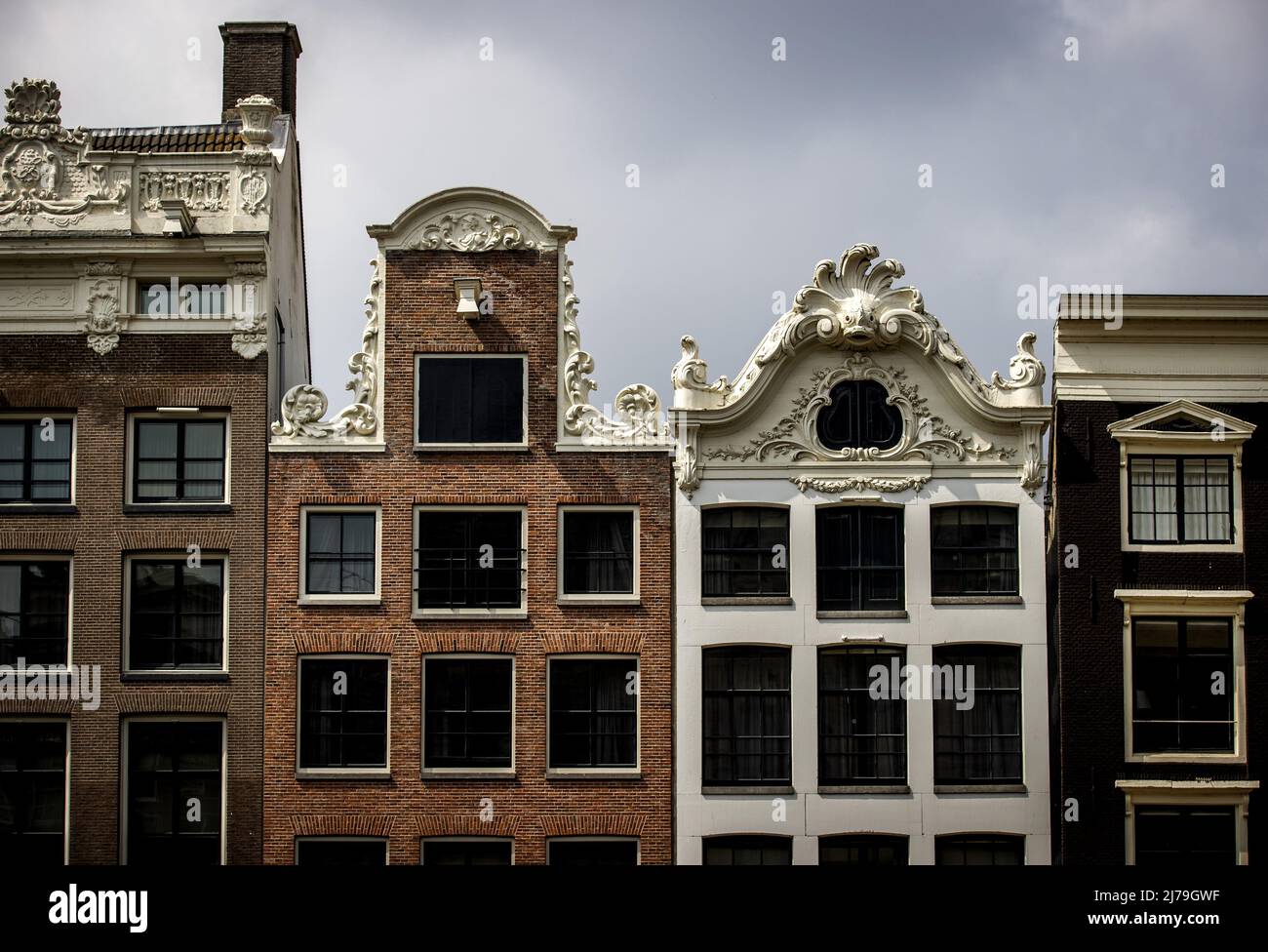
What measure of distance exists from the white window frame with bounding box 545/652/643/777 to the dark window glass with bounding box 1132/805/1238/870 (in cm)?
962

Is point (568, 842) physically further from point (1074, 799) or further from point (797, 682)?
point (1074, 799)

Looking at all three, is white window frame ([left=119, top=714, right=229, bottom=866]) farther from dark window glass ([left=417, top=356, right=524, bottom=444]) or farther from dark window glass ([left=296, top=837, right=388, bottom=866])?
dark window glass ([left=417, top=356, right=524, bottom=444])

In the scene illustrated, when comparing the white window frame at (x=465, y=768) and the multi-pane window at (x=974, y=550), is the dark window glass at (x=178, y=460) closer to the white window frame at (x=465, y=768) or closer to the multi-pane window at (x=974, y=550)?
the white window frame at (x=465, y=768)

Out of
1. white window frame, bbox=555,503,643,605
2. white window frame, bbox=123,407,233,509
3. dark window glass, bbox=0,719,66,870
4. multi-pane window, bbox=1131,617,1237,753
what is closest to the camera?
dark window glass, bbox=0,719,66,870

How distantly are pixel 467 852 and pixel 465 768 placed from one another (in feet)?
5.28

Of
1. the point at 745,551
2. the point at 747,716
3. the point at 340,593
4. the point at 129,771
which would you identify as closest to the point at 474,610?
the point at 340,593

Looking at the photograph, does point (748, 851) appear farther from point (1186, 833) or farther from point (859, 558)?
point (1186, 833)

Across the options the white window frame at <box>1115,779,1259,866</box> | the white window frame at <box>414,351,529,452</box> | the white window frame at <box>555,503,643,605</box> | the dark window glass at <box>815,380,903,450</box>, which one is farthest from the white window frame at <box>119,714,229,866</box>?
the white window frame at <box>1115,779,1259,866</box>

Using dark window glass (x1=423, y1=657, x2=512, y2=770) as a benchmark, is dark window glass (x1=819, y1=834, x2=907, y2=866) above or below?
below

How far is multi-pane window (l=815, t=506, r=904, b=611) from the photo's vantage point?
37.2 meters

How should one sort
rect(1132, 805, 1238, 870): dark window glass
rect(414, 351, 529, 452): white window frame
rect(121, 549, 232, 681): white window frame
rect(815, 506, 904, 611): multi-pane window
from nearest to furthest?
Answer: 1. rect(1132, 805, 1238, 870): dark window glass
2. rect(121, 549, 232, 681): white window frame
3. rect(815, 506, 904, 611): multi-pane window
4. rect(414, 351, 529, 452): white window frame

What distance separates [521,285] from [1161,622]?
47.0ft

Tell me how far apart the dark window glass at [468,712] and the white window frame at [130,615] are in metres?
4.03

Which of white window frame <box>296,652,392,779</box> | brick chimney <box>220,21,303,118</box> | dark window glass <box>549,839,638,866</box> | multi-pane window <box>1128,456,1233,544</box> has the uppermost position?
brick chimney <box>220,21,303,118</box>
